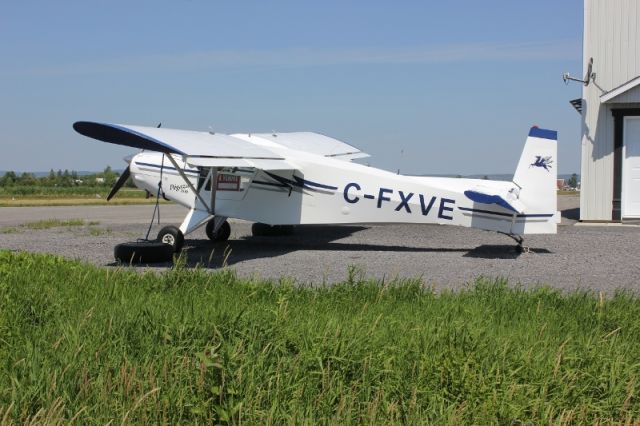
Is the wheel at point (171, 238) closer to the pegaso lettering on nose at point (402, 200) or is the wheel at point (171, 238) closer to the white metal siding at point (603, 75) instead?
the pegaso lettering on nose at point (402, 200)

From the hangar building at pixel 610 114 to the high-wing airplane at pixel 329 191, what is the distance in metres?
6.89

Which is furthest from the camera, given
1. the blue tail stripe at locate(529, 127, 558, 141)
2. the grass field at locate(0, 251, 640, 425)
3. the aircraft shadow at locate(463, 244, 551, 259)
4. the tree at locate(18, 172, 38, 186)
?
the tree at locate(18, 172, 38, 186)

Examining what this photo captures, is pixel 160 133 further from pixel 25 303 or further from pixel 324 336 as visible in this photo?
pixel 324 336

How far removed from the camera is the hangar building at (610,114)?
2058cm

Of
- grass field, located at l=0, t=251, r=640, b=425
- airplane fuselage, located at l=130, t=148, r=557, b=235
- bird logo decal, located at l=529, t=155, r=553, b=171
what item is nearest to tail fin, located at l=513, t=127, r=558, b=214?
bird logo decal, located at l=529, t=155, r=553, b=171

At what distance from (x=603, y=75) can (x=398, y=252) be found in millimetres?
10089

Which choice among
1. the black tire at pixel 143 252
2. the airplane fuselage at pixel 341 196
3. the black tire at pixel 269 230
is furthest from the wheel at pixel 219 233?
the black tire at pixel 143 252

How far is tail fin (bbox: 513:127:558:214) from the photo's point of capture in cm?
1345

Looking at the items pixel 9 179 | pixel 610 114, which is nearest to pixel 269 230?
pixel 610 114

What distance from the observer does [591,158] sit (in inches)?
824

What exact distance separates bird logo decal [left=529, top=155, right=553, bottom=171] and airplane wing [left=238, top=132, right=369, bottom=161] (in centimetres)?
707

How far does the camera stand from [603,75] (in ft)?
69.2

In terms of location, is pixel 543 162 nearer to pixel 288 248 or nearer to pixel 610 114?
pixel 288 248

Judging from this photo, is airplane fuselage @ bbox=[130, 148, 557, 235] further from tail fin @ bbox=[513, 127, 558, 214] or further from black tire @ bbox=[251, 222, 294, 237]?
black tire @ bbox=[251, 222, 294, 237]
